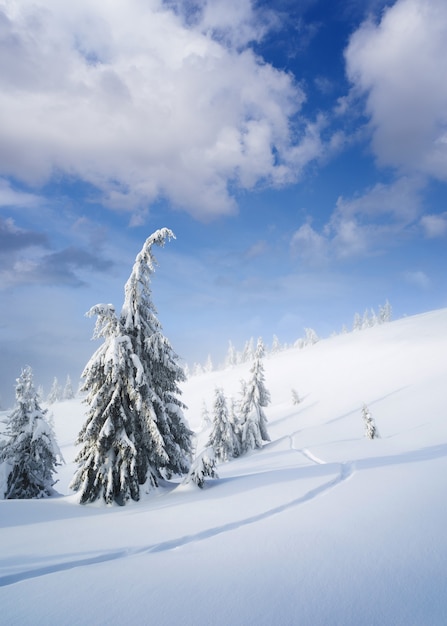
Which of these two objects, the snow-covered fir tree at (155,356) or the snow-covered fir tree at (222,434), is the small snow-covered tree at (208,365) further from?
the snow-covered fir tree at (155,356)

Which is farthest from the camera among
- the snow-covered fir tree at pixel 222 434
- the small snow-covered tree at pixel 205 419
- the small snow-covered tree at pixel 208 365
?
the small snow-covered tree at pixel 208 365

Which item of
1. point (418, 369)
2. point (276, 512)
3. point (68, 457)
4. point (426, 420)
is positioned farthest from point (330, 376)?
point (276, 512)

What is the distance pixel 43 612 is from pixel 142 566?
4.31 ft

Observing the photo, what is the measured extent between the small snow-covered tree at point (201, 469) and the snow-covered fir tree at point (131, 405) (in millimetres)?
1060

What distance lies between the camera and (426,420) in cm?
3788

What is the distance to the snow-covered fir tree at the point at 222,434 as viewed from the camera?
141 ft

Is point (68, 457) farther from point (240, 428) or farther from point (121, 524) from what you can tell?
point (121, 524)

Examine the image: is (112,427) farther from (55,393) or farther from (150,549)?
(55,393)

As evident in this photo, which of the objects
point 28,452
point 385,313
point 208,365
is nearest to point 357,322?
point 385,313

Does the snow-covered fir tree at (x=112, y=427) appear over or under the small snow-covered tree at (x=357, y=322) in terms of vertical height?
under

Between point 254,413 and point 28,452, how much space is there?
106ft

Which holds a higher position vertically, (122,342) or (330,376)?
(330,376)

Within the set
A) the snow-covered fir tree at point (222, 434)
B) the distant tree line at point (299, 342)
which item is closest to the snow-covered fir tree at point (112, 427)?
the snow-covered fir tree at point (222, 434)

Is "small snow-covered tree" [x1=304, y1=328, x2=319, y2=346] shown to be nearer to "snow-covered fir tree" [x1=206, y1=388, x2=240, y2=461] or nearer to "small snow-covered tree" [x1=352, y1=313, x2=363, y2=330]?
"small snow-covered tree" [x1=352, y1=313, x2=363, y2=330]
